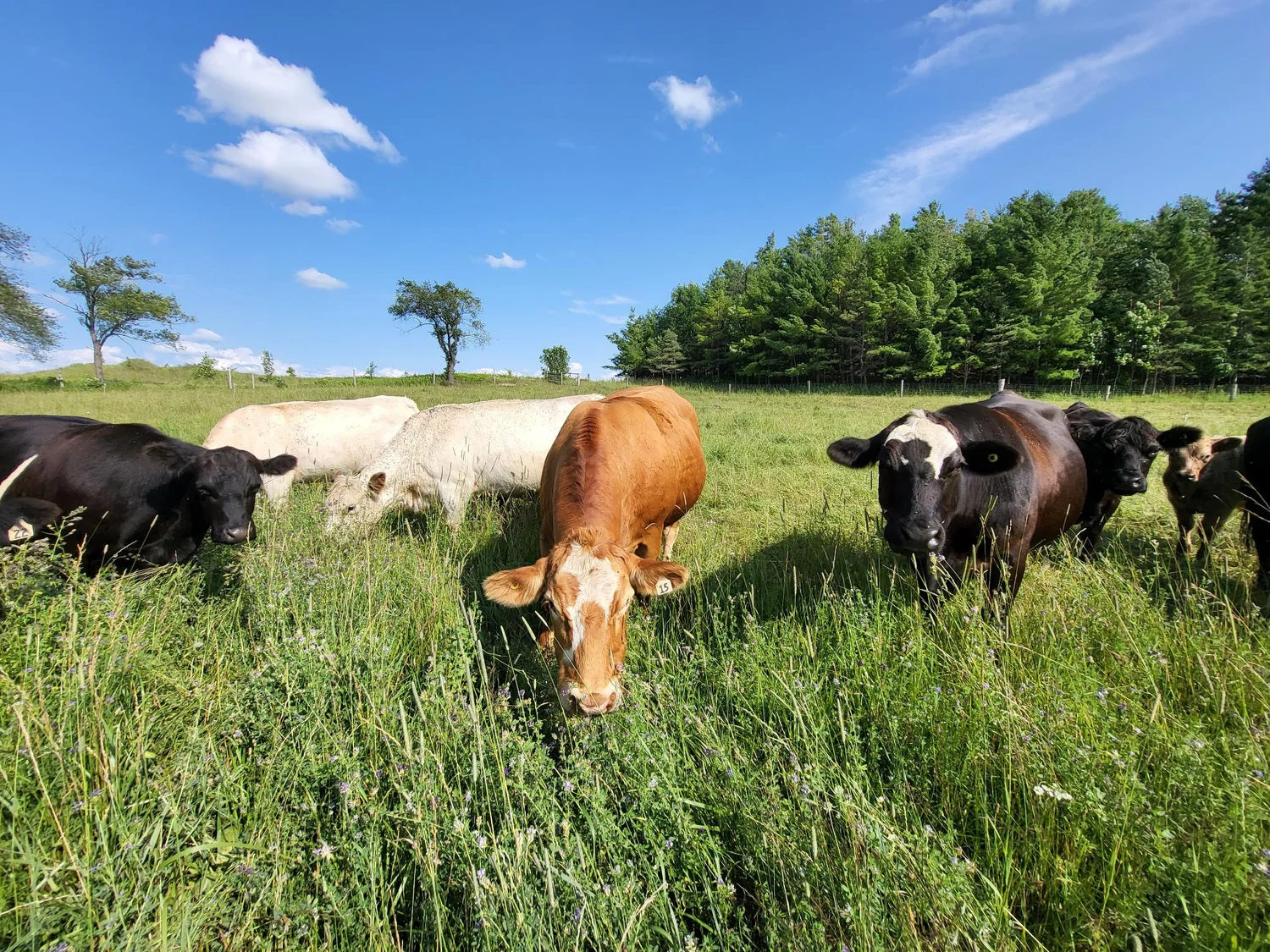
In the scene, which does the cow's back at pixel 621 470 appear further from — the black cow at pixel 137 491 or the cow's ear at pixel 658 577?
the black cow at pixel 137 491

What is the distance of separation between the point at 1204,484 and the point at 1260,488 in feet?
3.70

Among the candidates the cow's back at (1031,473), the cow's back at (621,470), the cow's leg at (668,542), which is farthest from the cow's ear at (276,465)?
the cow's back at (1031,473)

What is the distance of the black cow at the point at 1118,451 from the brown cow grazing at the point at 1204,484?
546 mm

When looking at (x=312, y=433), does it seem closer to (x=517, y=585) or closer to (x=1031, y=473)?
(x=517, y=585)

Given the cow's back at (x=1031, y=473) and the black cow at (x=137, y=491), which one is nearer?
the cow's back at (x=1031, y=473)

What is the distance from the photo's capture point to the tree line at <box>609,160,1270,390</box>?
1407 inches

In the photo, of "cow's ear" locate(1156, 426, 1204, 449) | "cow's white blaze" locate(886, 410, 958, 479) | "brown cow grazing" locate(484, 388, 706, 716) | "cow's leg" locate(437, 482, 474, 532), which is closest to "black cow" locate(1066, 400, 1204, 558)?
"cow's ear" locate(1156, 426, 1204, 449)

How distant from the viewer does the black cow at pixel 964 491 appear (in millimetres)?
3385

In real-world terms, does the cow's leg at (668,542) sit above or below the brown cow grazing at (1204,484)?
below

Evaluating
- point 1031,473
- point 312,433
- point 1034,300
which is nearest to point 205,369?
point 312,433

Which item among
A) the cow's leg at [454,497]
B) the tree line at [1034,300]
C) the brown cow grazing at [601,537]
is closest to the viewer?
the brown cow grazing at [601,537]

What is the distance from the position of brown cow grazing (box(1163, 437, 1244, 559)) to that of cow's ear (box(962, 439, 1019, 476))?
10.9 feet

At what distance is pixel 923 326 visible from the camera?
4266 centimetres

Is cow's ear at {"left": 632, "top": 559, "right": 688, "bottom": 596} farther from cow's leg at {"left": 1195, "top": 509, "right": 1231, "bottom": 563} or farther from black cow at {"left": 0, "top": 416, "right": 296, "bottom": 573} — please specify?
cow's leg at {"left": 1195, "top": 509, "right": 1231, "bottom": 563}
